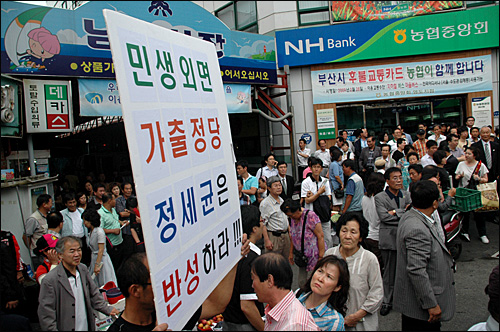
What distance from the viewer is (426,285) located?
3.10 metres

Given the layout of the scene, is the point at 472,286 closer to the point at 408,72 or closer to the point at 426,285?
the point at 426,285

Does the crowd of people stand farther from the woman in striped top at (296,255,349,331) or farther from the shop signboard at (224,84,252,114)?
the shop signboard at (224,84,252,114)

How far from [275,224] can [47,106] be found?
18.4 feet

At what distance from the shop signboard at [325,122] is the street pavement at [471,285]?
629 centimetres

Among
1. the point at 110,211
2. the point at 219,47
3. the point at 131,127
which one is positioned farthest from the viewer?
the point at 219,47

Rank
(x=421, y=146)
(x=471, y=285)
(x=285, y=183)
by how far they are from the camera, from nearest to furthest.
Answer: (x=471, y=285)
(x=285, y=183)
(x=421, y=146)

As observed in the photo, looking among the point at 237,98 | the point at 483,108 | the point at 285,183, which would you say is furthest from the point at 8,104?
the point at 483,108

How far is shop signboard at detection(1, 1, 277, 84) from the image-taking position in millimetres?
7406

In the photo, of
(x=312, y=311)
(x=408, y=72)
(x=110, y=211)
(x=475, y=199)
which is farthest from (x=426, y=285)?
(x=408, y=72)

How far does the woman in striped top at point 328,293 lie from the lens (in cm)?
256

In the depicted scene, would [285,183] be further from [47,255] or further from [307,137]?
[307,137]

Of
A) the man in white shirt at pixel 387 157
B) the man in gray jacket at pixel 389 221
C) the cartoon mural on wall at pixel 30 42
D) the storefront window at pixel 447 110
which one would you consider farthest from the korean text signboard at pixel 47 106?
the storefront window at pixel 447 110

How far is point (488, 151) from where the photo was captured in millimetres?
8555

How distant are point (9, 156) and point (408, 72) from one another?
12.2 metres
